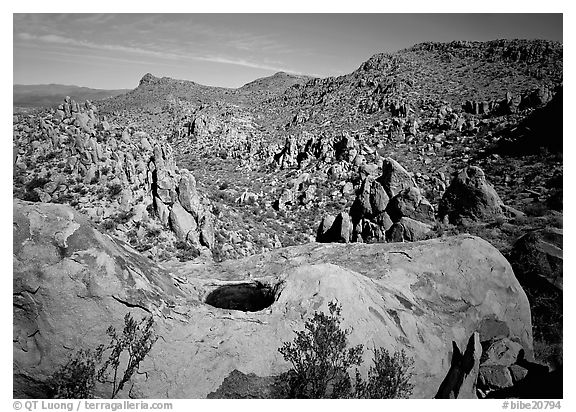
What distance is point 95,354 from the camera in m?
4.77

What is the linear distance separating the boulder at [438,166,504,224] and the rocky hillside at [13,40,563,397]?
0.08 m

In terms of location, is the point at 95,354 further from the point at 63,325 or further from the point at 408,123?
the point at 408,123

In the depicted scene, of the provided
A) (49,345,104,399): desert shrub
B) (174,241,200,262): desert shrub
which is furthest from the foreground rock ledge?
(174,241,200,262): desert shrub

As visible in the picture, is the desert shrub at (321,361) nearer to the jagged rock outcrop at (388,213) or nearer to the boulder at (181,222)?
the jagged rock outcrop at (388,213)

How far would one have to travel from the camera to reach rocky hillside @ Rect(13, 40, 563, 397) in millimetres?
5281

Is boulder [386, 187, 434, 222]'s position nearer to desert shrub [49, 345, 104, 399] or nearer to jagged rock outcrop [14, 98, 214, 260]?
jagged rock outcrop [14, 98, 214, 260]

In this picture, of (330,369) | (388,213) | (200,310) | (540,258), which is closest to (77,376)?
(200,310)

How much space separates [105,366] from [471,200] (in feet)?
53.0

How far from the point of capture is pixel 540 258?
359 inches

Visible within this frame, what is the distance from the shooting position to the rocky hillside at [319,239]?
5281 mm

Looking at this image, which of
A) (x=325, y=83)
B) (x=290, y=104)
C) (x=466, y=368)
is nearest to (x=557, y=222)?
(x=466, y=368)

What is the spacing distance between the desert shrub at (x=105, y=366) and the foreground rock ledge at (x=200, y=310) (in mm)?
157

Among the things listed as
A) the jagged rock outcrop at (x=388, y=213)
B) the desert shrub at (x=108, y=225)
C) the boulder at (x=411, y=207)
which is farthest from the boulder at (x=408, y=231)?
the desert shrub at (x=108, y=225)

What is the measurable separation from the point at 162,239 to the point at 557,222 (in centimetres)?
1617
